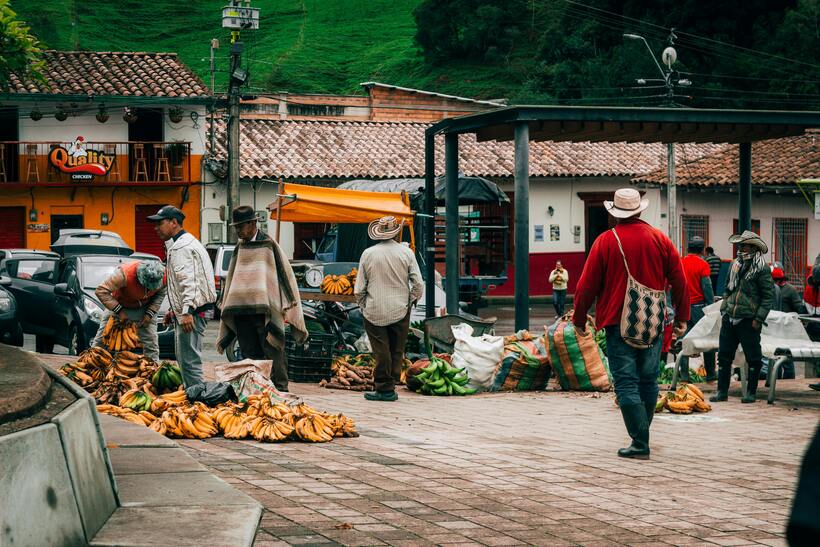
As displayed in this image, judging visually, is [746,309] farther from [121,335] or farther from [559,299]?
[559,299]

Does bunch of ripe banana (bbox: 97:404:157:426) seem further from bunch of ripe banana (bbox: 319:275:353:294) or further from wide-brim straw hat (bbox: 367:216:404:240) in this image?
bunch of ripe banana (bbox: 319:275:353:294)

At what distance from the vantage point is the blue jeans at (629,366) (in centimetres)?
785

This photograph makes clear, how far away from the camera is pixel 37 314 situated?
18.4 m

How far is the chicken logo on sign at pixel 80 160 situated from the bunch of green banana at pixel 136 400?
29421 millimetres

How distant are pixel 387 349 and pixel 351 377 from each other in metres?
1.56

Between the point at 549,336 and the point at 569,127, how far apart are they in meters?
3.92

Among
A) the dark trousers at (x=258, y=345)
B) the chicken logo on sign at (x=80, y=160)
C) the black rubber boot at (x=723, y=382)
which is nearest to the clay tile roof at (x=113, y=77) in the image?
the chicken logo on sign at (x=80, y=160)

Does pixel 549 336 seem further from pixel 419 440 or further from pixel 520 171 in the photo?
pixel 419 440

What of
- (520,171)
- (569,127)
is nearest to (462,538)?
(520,171)

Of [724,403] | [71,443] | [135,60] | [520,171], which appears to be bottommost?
[724,403]

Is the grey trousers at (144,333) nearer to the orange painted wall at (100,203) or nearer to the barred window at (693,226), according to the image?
the barred window at (693,226)

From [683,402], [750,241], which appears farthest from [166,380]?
[750,241]

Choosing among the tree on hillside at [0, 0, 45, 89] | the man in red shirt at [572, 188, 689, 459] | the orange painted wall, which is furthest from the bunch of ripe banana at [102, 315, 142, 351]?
the orange painted wall

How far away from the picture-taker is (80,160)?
37.4 m
